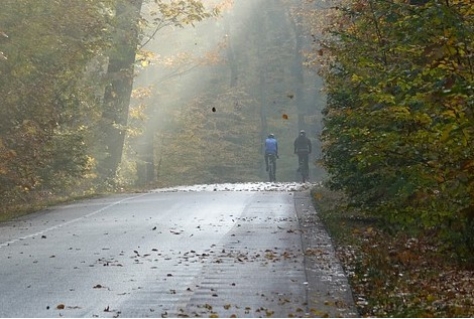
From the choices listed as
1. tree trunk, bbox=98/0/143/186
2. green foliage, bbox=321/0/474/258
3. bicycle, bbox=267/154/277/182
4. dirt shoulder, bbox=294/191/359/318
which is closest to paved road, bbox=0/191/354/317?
dirt shoulder, bbox=294/191/359/318

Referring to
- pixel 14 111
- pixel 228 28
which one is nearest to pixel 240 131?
pixel 228 28

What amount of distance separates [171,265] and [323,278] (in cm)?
246

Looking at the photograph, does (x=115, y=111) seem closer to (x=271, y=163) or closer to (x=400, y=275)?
(x=271, y=163)

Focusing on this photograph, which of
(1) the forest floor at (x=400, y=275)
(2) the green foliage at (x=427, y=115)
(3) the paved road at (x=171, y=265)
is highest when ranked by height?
(2) the green foliage at (x=427, y=115)

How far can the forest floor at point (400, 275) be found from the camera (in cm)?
1190

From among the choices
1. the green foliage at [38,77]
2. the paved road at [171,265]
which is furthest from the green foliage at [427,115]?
the green foliage at [38,77]

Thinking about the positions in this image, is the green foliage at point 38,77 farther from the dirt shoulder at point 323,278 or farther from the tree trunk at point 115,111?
the dirt shoulder at point 323,278

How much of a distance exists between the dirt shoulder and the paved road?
0.04ft

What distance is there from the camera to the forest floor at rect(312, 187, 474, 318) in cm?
1190

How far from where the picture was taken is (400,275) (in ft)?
47.6

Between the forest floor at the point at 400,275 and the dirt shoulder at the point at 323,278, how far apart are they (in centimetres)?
13

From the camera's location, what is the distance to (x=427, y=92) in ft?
45.6

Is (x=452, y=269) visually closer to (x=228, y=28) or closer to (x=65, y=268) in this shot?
(x=65, y=268)

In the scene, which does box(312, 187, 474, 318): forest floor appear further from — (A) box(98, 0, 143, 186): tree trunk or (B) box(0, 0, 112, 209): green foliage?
(A) box(98, 0, 143, 186): tree trunk
